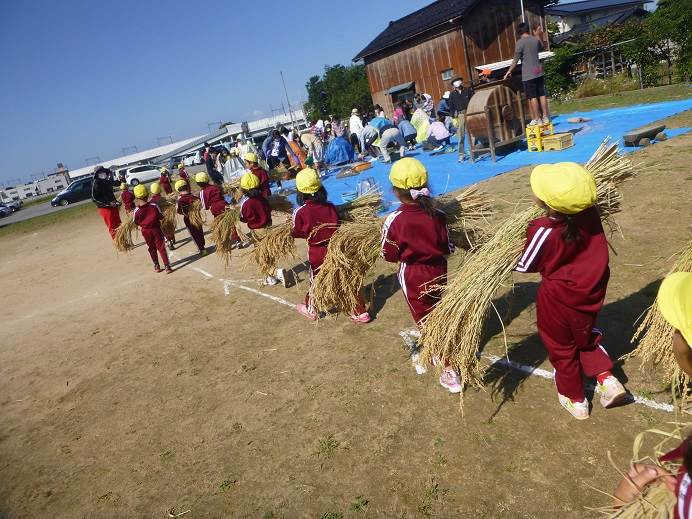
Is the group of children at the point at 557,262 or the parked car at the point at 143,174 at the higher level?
the parked car at the point at 143,174

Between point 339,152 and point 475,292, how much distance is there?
1341 cm

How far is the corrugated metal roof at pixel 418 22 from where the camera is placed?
760 inches

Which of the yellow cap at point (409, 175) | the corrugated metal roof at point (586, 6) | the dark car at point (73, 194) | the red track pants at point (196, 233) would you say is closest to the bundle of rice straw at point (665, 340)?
the yellow cap at point (409, 175)

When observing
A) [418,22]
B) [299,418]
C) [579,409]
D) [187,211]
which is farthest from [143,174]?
[579,409]

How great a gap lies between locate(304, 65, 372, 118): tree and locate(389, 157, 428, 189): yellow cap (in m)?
40.2

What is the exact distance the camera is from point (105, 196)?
33.9ft

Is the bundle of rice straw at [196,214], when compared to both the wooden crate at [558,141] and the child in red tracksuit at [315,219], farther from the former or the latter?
the wooden crate at [558,141]

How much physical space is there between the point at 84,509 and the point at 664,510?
10.4 ft

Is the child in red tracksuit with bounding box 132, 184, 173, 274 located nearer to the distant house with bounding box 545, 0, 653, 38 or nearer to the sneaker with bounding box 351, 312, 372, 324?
the sneaker with bounding box 351, 312, 372, 324

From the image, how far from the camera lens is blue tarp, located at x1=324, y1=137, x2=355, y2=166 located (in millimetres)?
15742

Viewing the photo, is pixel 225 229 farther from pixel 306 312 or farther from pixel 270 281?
pixel 306 312

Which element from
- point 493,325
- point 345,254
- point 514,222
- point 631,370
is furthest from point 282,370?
point 631,370

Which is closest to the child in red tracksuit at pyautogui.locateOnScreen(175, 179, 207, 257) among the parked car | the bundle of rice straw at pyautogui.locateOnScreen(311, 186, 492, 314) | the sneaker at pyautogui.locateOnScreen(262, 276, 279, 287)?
the sneaker at pyautogui.locateOnScreen(262, 276, 279, 287)

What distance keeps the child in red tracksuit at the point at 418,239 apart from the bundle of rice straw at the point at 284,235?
53.2 inches
